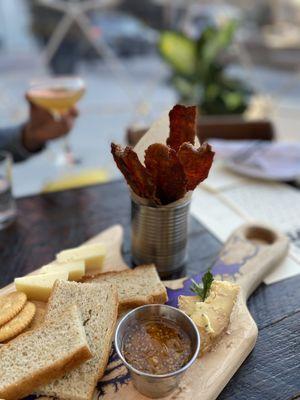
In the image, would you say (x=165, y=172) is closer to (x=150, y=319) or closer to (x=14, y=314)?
(x=150, y=319)

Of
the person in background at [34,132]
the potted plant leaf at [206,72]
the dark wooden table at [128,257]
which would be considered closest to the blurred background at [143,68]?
the potted plant leaf at [206,72]

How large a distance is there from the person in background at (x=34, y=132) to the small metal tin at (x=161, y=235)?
673 mm

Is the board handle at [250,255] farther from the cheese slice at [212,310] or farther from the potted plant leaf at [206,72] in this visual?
the potted plant leaf at [206,72]

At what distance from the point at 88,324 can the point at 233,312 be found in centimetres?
28

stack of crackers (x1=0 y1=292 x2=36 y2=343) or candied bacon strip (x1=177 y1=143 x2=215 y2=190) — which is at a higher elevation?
candied bacon strip (x1=177 y1=143 x2=215 y2=190)

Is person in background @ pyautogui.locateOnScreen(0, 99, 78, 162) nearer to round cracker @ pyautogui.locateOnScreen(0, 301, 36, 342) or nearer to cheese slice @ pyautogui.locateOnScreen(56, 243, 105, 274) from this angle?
cheese slice @ pyautogui.locateOnScreen(56, 243, 105, 274)

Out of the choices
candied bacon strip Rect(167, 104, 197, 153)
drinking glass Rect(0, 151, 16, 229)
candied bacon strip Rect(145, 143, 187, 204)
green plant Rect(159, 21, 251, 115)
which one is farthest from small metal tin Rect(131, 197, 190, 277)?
green plant Rect(159, 21, 251, 115)

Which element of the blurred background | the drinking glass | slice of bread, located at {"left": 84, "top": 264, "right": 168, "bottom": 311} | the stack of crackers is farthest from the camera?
the blurred background

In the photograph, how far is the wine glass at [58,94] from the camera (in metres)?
1.35

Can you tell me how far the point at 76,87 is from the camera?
138 centimetres

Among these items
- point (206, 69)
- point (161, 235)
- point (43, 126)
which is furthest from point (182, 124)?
point (206, 69)

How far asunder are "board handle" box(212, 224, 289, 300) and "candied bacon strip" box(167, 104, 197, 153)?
28 cm

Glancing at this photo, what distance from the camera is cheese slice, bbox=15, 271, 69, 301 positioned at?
2.57 ft

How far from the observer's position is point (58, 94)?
1.36 m
